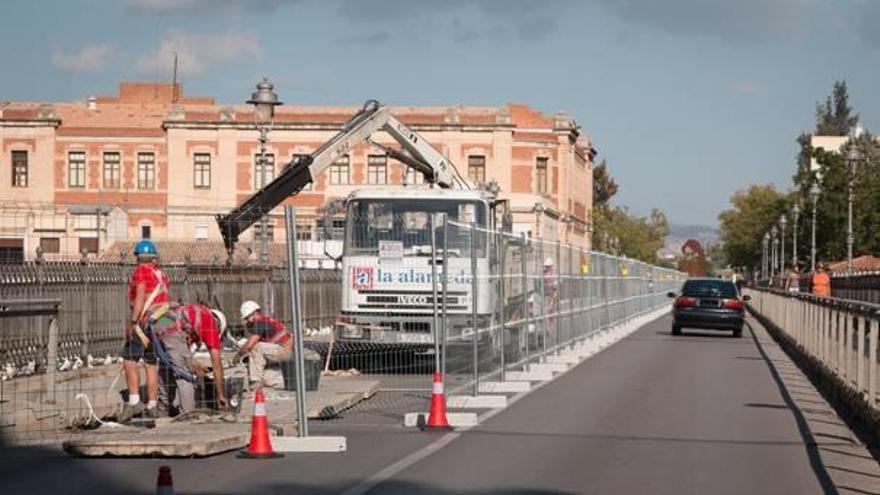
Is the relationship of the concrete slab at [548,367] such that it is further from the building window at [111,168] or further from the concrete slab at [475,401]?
the building window at [111,168]

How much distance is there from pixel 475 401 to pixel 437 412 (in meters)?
3.29

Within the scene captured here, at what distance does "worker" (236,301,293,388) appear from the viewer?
59.7ft

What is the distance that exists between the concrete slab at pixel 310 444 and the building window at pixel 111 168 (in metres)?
68.8

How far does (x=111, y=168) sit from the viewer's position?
3201 inches

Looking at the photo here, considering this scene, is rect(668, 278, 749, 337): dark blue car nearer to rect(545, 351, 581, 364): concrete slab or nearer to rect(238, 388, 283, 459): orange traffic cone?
rect(545, 351, 581, 364): concrete slab

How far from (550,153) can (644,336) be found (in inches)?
1903

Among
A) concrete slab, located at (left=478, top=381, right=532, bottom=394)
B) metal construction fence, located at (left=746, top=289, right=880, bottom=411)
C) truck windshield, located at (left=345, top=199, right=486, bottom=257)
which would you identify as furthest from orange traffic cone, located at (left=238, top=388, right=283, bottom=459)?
truck windshield, located at (left=345, top=199, right=486, bottom=257)

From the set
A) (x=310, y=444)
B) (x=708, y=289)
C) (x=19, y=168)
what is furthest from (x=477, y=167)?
(x=310, y=444)

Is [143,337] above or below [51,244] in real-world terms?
below

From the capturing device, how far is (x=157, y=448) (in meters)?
13.7

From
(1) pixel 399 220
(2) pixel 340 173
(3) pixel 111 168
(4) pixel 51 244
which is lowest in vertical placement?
(4) pixel 51 244

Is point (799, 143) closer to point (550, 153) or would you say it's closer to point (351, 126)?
point (550, 153)

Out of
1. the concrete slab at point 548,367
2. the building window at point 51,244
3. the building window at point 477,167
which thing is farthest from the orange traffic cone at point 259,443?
the building window at point 477,167

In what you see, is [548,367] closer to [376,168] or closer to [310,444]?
[310,444]
